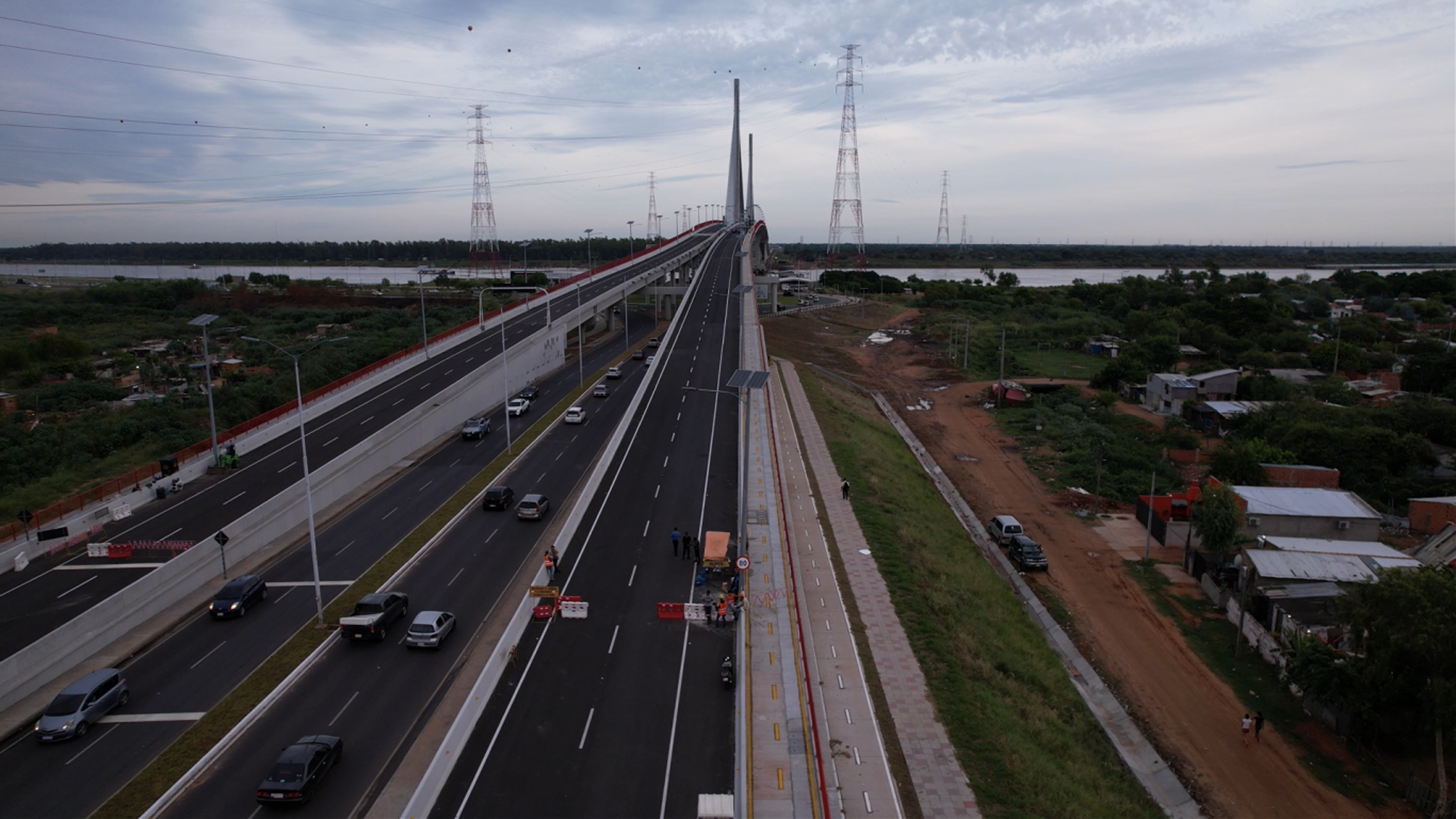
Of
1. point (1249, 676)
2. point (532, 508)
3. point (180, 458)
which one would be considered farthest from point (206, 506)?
point (1249, 676)

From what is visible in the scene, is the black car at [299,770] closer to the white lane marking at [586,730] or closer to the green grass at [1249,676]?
the white lane marking at [586,730]

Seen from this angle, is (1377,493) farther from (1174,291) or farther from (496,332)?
(1174,291)

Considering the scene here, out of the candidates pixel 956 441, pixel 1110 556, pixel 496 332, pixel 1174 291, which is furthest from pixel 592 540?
pixel 1174 291

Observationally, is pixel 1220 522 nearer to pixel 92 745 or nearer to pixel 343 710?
pixel 343 710

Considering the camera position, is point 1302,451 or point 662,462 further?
point 1302,451

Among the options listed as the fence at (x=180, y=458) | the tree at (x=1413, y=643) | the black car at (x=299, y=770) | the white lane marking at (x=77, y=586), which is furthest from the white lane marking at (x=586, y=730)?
the fence at (x=180, y=458)

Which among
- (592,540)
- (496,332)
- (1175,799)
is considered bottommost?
(1175,799)

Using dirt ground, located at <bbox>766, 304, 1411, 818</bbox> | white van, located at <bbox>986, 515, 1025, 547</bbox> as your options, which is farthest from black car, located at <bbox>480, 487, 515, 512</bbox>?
dirt ground, located at <bbox>766, 304, 1411, 818</bbox>
